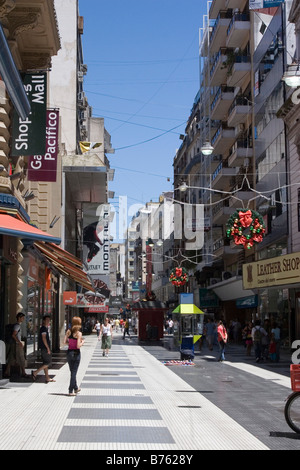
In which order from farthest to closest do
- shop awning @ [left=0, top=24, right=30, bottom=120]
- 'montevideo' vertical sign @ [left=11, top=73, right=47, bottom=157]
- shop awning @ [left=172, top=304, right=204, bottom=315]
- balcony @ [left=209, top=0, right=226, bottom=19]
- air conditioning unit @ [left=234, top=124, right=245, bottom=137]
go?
balcony @ [left=209, top=0, right=226, bottom=19], air conditioning unit @ [left=234, top=124, right=245, bottom=137], shop awning @ [left=172, top=304, right=204, bottom=315], 'montevideo' vertical sign @ [left=11, top=73, right=47, bottom=157], shop awning @ [left=0, top=24, right=30, bottom=120]

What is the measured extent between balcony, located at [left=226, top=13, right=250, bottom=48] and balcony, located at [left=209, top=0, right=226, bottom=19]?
5.17 m

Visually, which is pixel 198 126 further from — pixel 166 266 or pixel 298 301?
pixel 298 301

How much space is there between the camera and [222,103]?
49.3 metres

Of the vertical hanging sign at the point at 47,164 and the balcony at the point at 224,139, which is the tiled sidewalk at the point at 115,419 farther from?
the balcony at the point at 224,139

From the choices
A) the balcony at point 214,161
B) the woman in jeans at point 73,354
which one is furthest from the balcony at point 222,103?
the woman in jeans at point 73,354

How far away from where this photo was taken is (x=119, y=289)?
18612 centimetres

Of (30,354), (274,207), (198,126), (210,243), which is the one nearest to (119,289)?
(198,126)

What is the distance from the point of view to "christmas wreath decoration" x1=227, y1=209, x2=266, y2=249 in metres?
22.6

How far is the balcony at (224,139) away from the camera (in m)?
48.4

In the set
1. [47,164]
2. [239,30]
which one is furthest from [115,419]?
[239,30]

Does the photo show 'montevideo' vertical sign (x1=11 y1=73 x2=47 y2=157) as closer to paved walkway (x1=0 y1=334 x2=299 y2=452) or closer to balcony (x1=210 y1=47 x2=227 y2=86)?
paved walkway (x1=0 y1=334 x2=299 y2=452)

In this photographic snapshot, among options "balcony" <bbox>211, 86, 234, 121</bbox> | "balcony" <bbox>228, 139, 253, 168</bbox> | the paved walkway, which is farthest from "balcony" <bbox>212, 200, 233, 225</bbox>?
the paved walkway

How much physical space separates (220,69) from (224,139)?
5153 millimetres
